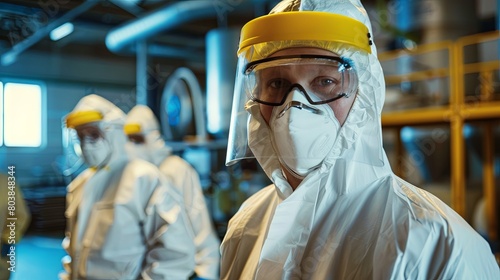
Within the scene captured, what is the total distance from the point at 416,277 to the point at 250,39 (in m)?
0.43

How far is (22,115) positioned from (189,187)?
160cm

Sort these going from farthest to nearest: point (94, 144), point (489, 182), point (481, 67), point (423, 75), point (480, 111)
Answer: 1. point (423, 75)
2. point (481, 67)
3. point (489, 182)
4. point (480, 111)
5. point (94, 144)

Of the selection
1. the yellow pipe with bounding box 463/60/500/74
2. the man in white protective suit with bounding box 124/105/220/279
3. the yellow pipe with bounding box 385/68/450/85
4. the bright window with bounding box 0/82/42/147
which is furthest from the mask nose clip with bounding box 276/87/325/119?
the yellow pipe with bounding box 385/68/450/85

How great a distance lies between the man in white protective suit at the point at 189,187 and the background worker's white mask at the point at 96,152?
880mm

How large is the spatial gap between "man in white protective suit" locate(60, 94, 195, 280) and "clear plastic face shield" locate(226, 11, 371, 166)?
740mm

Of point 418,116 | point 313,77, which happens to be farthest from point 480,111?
point 313,77

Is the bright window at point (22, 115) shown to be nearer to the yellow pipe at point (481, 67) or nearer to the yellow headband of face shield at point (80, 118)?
the yellow headband of face shield at point (80, 118)

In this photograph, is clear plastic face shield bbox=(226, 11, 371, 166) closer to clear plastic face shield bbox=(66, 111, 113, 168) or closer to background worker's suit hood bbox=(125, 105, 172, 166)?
Answer: clear plastic face shield bbox=(66, 111, 113, 168)

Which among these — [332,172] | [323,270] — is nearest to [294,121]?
[332,172]

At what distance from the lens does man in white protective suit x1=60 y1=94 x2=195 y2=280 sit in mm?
1408

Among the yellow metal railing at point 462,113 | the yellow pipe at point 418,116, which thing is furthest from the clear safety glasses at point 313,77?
the yellow pipe at point 418,116

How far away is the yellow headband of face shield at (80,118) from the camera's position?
1307mm

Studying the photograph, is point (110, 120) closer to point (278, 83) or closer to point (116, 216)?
point (116, 216)

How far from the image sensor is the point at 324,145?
2.37ft
